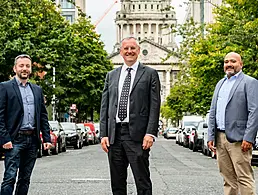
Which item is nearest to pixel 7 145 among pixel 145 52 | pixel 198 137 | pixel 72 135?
pixel 198 137

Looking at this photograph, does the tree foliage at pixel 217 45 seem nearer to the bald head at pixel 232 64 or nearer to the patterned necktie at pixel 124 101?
the bald head at pixel 232 64

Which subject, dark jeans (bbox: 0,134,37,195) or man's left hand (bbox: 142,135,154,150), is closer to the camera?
man's left hand (bbox: 142,135,154,150)

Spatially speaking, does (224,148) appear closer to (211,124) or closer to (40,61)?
(211,124)

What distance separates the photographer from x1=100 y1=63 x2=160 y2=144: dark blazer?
7.43m

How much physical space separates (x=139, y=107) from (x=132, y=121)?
0.17 m

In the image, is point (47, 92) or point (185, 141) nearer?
point (47, 92)

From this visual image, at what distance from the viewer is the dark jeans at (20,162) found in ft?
26.8

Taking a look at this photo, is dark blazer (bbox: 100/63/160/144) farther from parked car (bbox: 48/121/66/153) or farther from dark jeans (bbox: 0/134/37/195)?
parked car (bbox: 48/121/66/153)

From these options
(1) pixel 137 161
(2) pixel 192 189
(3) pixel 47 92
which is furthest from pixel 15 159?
(3) pixel 47 92

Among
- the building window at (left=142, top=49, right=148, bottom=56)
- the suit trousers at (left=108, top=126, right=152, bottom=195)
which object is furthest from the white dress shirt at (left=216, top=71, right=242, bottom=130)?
the building window at (left=142, top=49, right=148, bottom=56)

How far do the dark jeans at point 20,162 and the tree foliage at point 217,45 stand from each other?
16.4m

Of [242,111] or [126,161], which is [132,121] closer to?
[126,161]

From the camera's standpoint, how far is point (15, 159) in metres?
8.16

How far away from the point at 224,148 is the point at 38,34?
3093 centimetres
